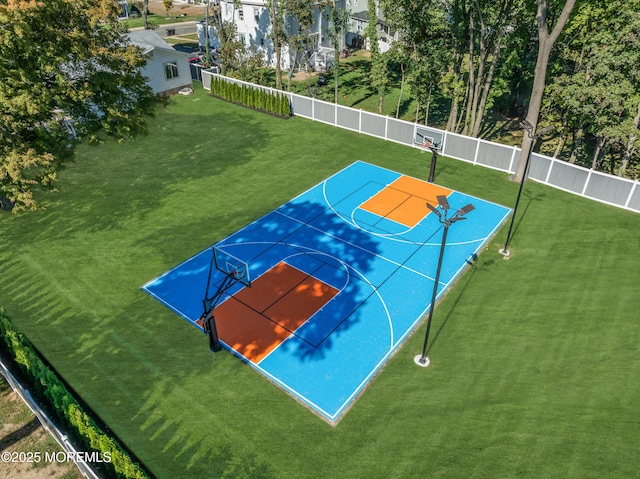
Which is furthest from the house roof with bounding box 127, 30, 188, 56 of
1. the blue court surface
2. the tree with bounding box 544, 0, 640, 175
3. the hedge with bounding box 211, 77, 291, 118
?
the tree with bounding box 544, 0, 640, 175

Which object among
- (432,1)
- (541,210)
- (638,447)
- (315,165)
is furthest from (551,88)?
(638,447)

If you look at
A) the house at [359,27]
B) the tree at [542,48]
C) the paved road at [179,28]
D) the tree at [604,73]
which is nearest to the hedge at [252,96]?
the tree at [542,48]

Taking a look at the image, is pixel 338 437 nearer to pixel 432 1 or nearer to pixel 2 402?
pixel 2 402

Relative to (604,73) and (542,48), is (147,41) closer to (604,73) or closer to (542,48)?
(542,48)

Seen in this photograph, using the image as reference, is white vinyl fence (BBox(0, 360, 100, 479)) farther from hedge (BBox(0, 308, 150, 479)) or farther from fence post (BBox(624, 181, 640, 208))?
fence post (BBox(624, 181, 640, 208))

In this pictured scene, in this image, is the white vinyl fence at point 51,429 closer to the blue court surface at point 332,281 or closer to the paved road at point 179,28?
the blue court surface at point 332,281

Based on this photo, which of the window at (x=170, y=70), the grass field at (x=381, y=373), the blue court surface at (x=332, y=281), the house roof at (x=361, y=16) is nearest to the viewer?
the grass field at (x=381, y=373)
